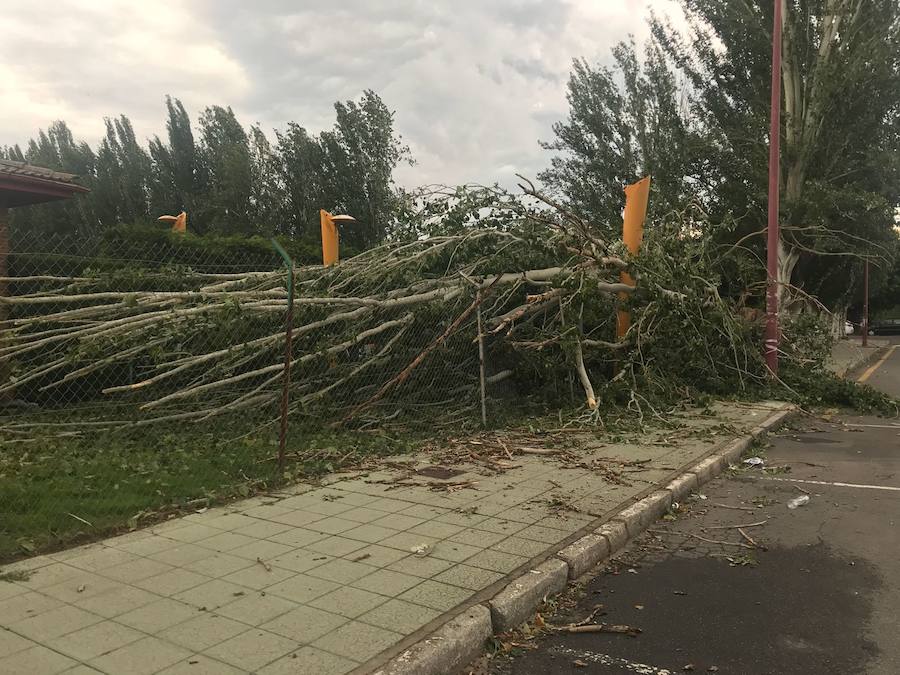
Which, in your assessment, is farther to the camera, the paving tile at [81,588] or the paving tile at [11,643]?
the paving tile at [81,588]

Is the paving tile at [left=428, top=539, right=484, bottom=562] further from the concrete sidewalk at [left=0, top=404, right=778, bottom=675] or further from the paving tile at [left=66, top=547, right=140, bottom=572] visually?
the paving tile at [left=66, top=547, right=140, bottom=572]

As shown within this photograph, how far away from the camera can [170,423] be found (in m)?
7.20

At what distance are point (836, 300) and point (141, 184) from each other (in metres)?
33.1

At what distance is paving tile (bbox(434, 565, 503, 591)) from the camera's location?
3.84 m

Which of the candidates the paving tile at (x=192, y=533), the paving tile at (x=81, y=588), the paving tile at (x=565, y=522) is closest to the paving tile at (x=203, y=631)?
the paving tile at (x=81, y=588)

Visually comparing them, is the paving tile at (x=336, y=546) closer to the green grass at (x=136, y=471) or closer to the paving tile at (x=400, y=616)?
the paving tile at (x=400, y=616)

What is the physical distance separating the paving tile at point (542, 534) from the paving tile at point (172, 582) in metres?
2.05

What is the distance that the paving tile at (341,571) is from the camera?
3926 millimetres

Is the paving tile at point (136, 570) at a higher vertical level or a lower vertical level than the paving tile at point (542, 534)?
higher

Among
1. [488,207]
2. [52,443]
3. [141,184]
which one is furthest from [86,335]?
[141,184]

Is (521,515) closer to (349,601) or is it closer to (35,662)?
(349,601)

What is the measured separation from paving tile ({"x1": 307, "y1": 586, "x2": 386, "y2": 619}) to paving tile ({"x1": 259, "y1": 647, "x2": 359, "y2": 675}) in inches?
15.7

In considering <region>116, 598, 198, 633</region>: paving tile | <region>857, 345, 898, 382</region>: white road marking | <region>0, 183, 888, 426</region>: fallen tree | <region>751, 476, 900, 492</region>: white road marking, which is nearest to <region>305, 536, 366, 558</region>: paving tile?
<region>116, 598, 198, 633</region>: paving tile

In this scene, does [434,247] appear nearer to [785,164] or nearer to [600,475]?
[600,475]
